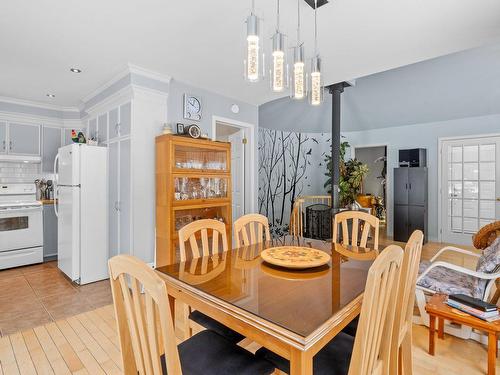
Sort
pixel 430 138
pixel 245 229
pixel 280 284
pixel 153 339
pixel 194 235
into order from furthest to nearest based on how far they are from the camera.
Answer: pixel 430 138 → pixel 245 229 → pixel 194 235 → pixel 280 284 → pixel 153 339

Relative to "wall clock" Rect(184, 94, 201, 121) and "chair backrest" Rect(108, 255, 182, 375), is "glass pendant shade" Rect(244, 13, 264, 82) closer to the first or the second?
"chair backrest" Rect(108, 255, 182, 375)

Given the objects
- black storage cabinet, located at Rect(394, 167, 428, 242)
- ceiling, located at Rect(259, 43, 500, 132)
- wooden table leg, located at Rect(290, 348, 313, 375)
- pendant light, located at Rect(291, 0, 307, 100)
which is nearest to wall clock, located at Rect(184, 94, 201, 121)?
pendant light, located at Rect(291, 0, 307, 100)

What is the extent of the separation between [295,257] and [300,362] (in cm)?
83

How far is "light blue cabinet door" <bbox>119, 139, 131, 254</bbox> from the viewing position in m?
3.21

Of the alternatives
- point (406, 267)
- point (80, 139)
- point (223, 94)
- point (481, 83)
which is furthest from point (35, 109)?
point (481, 83)

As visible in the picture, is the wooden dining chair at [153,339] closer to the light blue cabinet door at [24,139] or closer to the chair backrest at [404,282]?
the chair backrest at [404,282]

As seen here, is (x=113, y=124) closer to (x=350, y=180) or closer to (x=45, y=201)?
(x=45, y=201)

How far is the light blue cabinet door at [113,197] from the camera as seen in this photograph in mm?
3418

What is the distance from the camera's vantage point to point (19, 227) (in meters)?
3.88

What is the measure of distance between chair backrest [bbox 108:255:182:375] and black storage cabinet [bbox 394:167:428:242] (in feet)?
18.1

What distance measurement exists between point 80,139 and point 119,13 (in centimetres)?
208

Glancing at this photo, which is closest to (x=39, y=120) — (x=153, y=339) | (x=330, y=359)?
(x=153, y=339)

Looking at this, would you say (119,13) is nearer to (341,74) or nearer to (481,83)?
(341,74)

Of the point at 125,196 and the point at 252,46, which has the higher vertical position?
the point at 252,46
